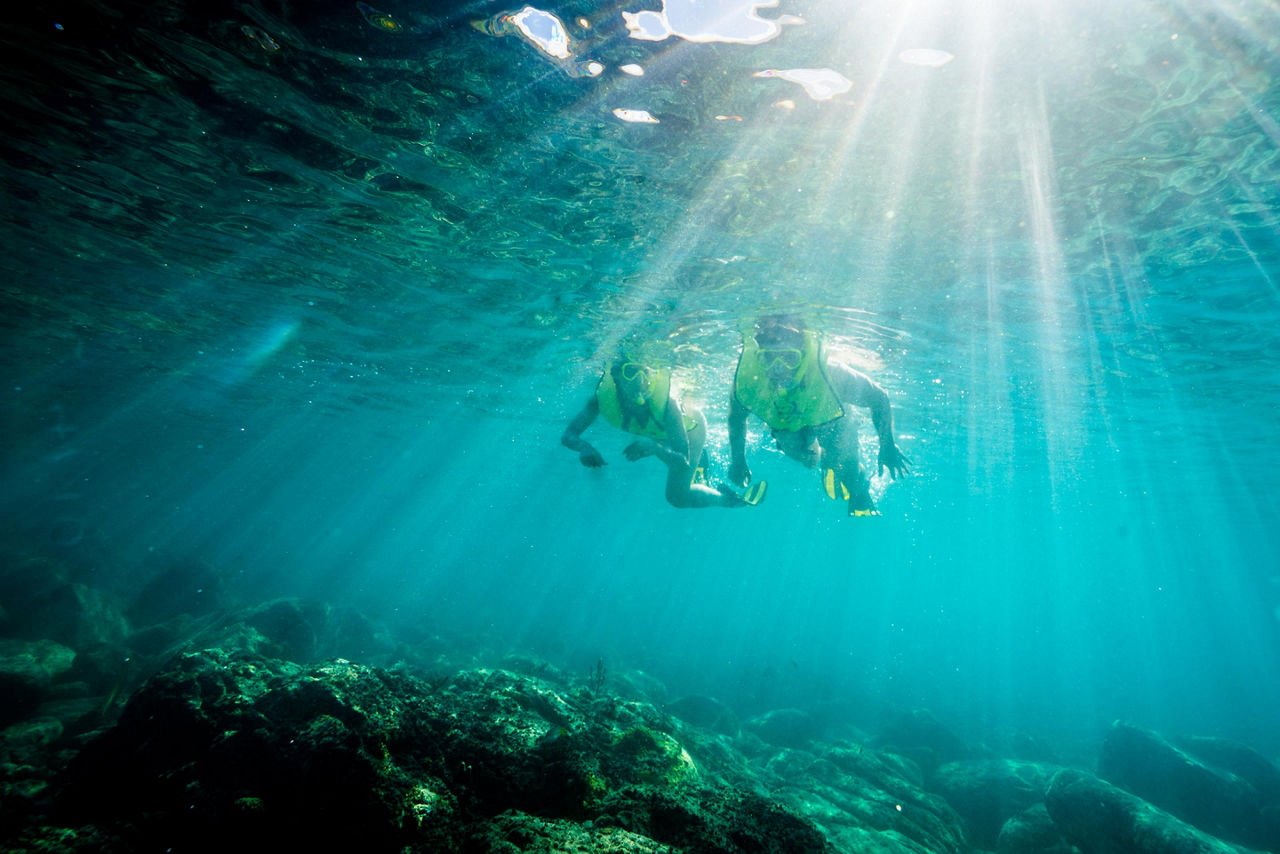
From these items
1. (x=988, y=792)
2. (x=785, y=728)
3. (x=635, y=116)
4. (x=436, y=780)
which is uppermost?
(x=635, y=116)

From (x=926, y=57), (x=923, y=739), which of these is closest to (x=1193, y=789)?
(x=923, y=739)

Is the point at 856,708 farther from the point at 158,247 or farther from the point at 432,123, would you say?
the point at 158,247

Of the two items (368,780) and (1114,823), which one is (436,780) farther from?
(1114,823)

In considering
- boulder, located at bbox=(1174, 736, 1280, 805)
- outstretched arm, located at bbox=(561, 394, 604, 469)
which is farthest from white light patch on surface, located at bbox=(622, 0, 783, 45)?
boulder, located at bbox=(1174, 736, 1280, 805)

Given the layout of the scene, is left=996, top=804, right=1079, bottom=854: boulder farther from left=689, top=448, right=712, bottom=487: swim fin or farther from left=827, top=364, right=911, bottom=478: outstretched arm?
left=689, top=448, right=712, bottom=487: swim fin

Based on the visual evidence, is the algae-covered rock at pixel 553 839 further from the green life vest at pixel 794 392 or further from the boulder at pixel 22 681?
the boulder at pixel 22 681

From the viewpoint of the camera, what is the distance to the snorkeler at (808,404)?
660 centimetres

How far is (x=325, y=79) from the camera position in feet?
21.7

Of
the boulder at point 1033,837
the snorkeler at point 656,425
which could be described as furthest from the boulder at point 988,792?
the snorkeler at point 656,425

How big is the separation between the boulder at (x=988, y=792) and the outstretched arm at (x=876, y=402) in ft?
36.9

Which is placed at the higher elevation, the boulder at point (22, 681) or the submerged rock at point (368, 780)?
the submerged rock at point (368, 780)

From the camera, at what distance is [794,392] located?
680 cm

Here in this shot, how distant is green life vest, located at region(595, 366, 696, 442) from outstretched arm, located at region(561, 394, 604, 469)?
186 millimetres

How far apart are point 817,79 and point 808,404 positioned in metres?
3.81
